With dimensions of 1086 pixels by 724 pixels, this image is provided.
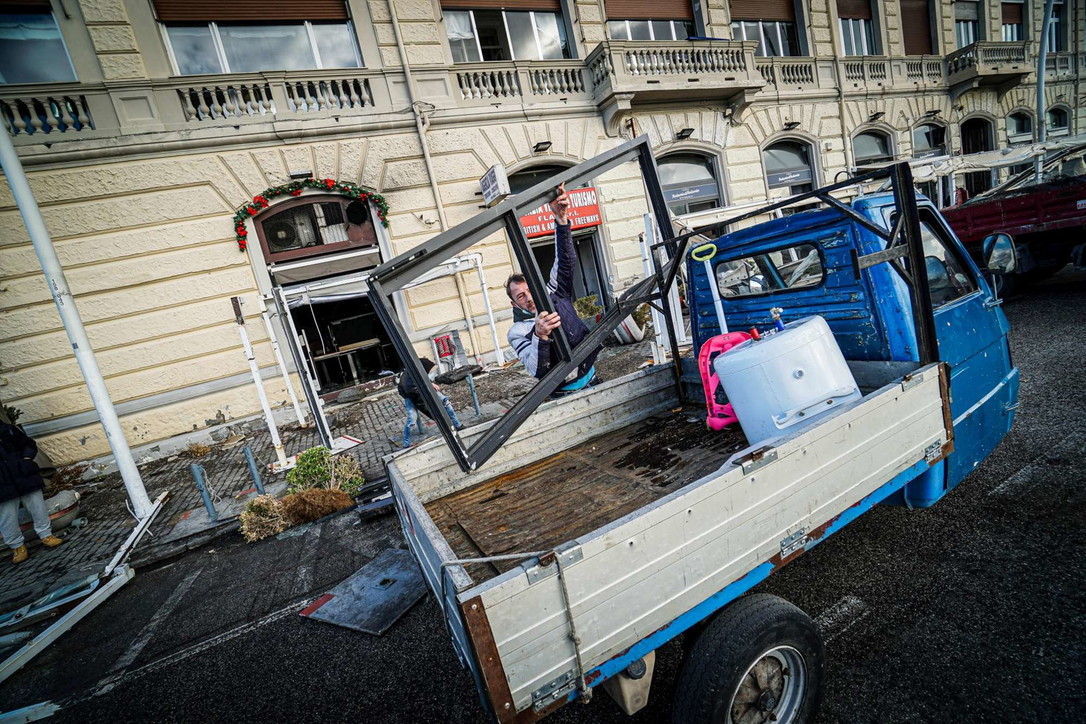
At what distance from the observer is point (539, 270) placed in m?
2.22

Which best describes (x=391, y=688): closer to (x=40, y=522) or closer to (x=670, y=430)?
(x=670, y=430)

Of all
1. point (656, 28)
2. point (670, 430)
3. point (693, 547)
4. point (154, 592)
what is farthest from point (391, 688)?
point (656, 28)

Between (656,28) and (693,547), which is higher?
(656,28)

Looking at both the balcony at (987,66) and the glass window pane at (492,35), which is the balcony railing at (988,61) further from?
the glass window pane at (492,35)

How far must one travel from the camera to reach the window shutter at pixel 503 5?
9.50 metres

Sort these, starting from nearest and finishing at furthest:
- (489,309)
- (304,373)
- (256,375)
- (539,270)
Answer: (539,270)
(256,375)
(304,373)
(489,309)

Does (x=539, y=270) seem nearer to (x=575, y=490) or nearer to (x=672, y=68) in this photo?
(x=575, y=490)

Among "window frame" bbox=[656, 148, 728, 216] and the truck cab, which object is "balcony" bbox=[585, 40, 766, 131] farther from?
the truck cab

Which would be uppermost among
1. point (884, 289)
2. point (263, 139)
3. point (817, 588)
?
point (263, 139)

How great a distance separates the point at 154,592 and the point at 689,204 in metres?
12.4

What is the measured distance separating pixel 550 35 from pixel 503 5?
1214mm

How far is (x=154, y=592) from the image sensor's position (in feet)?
13.0

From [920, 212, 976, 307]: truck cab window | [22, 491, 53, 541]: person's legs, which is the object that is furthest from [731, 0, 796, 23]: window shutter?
[22, 491, 53, 541]: person's legs

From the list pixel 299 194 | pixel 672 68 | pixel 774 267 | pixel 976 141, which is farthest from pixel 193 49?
pixel 976 141
